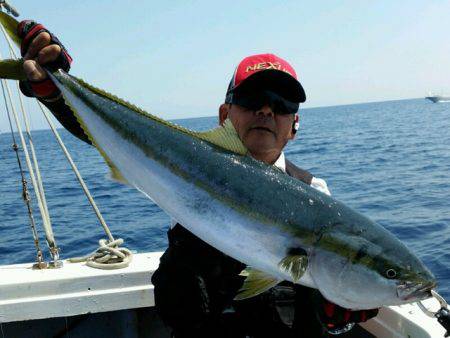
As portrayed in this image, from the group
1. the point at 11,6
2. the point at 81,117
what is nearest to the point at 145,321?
the point at 81,117

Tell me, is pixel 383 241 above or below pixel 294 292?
above

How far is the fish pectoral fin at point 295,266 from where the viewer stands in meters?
2.42

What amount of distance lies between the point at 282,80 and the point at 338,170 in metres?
20.1

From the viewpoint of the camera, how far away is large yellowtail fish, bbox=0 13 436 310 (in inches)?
97.4

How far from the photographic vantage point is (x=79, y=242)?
1240cm

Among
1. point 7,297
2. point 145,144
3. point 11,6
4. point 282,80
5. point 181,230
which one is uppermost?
point 11,6

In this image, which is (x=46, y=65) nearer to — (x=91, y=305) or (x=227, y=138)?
(x=227, y=138)

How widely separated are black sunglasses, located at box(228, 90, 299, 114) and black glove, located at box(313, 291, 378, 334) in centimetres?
139

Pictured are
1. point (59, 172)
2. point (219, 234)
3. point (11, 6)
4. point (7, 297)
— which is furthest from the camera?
point (59, 172)

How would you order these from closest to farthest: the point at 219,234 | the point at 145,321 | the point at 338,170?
the point at 219,234
the point at 145,321
the point at 338,170

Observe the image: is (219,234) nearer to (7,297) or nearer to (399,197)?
(7,297)

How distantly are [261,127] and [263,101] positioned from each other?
192 millimetres

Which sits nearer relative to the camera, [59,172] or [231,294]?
[231,294]

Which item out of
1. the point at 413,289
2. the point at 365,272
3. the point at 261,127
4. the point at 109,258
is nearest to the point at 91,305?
the point at 109,258
